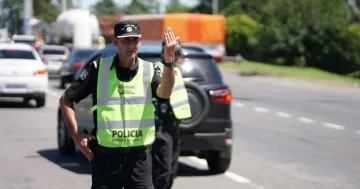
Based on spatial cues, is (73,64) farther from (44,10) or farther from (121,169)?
(44,10)

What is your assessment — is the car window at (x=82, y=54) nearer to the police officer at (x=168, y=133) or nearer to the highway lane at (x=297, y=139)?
the highway lane at (x=297, y=139)

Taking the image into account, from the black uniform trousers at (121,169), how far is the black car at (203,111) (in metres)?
4.77

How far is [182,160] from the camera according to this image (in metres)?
13.1

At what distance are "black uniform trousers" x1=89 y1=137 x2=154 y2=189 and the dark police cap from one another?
2.44 ft

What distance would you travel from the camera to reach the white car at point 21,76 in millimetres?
21781

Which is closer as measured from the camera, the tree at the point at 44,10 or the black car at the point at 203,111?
the black car at the point at 203,111

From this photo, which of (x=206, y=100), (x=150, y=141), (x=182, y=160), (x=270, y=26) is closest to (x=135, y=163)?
(x=150, y=141)

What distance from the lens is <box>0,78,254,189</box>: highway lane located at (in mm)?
10594

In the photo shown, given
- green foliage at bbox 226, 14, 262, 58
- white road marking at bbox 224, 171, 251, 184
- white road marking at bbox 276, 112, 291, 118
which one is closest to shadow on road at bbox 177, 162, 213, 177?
white road marking at bbox 224, 171, 251, 184

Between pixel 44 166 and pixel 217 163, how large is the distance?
240 centimetres

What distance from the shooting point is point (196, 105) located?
416 inches

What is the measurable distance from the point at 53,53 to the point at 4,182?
2951 cm

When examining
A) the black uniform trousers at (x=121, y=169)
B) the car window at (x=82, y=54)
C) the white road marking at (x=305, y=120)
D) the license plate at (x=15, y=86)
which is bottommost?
the car window at (x=82, y=54)

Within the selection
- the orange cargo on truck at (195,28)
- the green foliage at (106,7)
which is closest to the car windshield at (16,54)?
the orange cargo on truck at (195,28)
